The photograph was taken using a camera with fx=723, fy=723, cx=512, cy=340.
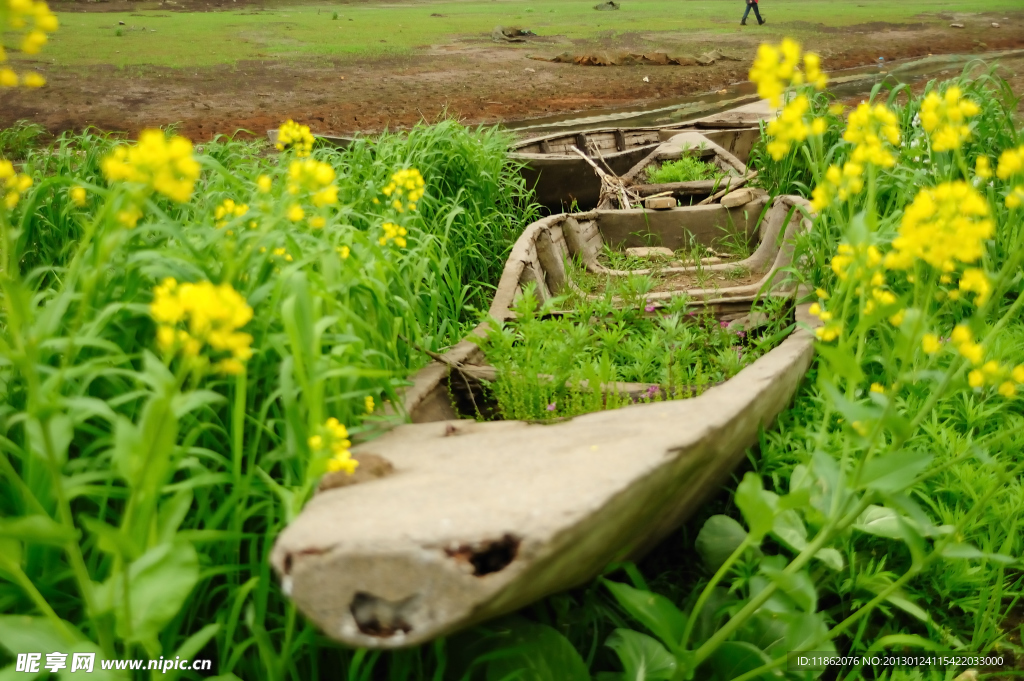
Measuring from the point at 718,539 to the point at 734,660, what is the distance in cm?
23

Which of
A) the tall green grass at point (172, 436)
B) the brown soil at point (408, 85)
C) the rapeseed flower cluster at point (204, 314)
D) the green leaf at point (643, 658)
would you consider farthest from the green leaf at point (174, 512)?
the brown soil at point (408, 85)

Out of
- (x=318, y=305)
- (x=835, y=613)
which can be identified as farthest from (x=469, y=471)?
(x=835, y=613)

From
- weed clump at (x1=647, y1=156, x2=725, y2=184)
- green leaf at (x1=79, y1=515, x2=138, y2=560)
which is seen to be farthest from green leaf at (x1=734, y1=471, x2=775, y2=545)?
weed clump at (x1=647, y1=156, x2=725, y2=184)

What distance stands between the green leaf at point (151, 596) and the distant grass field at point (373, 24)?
475 cm

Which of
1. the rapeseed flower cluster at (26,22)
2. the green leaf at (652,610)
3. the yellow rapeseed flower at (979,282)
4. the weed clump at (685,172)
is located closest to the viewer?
the rapeseed flower cluster at (26,22)

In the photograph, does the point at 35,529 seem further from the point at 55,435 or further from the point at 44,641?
the point at 44,641

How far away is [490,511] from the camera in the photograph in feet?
2.72

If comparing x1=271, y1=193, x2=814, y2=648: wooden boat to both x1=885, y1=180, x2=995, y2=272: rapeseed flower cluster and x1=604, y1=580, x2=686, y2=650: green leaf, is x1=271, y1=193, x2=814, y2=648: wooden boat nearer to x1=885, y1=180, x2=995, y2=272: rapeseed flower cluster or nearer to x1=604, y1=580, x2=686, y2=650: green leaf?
x1=604, y1=580, x2=686, y2=650: green leaf

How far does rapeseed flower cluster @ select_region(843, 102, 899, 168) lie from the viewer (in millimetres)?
1161

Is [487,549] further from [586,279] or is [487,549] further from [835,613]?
[586,279]

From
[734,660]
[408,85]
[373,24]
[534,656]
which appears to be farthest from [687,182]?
[373,24]

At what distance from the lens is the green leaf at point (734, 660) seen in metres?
1.15

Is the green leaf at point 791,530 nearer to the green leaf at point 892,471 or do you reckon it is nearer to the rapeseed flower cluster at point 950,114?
the green leaf at point 892,471

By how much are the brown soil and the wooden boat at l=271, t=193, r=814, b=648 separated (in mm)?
2495
